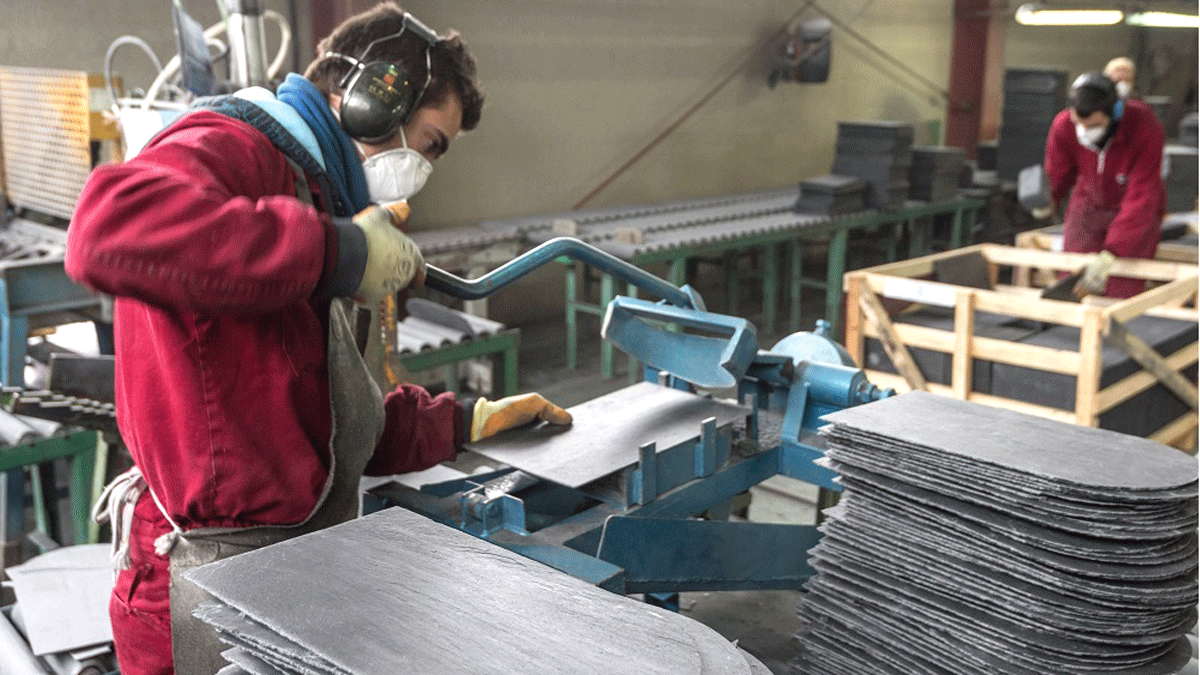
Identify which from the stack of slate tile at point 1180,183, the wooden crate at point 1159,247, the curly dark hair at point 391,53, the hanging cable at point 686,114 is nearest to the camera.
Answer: the curly dark hair at point 391,53

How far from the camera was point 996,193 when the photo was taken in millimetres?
9578

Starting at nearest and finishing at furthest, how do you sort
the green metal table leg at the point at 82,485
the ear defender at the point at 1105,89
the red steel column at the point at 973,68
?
the green metal table leg at the point at 82,485, the ear defender at the point at 1105,89, the red steel column at the point at 973,68

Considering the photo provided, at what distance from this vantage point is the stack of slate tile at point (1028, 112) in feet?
30.5

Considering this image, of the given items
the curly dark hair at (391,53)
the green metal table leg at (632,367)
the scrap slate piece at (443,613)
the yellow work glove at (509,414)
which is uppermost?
the curly dark hair at (391,53)

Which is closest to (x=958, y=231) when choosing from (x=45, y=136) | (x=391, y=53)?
(x=45, y=136)

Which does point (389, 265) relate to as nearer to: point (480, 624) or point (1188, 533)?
point (480, 624)

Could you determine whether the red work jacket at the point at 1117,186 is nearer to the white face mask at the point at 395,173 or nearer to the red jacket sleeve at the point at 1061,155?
the red jacket sleeve at the point at 1061,155

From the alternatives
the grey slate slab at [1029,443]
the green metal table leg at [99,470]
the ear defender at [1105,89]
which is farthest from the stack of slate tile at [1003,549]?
the ear defender at [1105,89]

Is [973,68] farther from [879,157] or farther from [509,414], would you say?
[509,414]

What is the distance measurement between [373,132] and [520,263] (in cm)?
45

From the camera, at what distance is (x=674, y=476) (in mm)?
2275

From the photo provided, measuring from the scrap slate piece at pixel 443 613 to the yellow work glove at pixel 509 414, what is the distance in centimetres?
83

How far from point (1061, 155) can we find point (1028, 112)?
3.69 m

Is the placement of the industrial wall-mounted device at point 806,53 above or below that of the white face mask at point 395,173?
above
